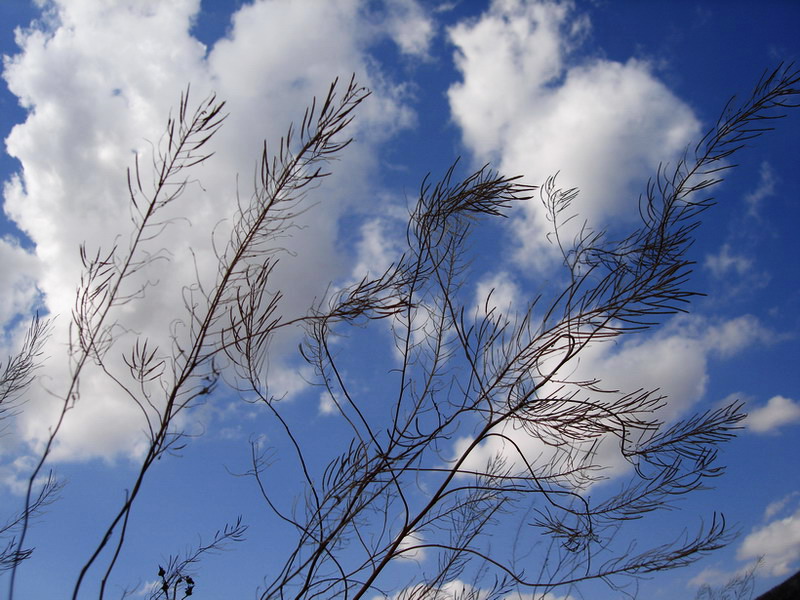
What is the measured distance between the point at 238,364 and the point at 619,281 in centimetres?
84

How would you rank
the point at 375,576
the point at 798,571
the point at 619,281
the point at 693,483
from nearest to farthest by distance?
the point at 798,571
the point at 375,576
the point at 619,281
the point at 693,483

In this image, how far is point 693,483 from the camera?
140cm

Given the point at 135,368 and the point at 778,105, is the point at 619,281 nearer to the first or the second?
the point at 778,105

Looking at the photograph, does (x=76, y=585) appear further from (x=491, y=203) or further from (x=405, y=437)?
(x=491, y=203)

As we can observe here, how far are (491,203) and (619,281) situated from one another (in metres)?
0.33

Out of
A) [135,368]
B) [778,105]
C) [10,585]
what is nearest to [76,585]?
[10,585]

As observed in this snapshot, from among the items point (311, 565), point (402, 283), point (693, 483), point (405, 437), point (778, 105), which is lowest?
point (693, 483)

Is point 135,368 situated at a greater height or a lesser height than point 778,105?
greater

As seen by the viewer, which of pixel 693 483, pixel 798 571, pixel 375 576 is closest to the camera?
pixel 798 571

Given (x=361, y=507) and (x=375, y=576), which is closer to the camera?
(x=375, y=576)

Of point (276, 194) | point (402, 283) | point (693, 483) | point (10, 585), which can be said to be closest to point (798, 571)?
point (693, 483)

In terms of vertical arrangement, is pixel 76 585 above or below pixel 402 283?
below

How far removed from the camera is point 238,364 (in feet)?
4.29

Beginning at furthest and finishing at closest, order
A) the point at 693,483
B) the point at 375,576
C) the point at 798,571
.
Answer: the point at 693,483 < the point at 375,576 < the point at 798,571
